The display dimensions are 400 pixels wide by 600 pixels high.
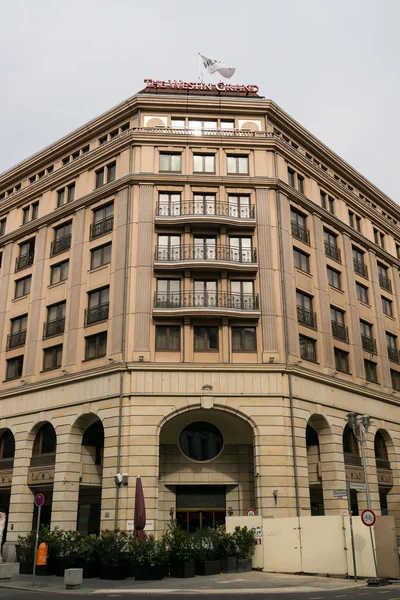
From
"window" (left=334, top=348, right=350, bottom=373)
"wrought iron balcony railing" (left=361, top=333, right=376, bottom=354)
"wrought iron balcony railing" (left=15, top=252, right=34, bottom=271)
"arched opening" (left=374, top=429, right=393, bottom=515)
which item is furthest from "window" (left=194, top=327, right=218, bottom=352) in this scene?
"wrought iron balcony railing" (left=15, top=252, right=34, bottom=271)

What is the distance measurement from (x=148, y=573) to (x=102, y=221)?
71.2 ft

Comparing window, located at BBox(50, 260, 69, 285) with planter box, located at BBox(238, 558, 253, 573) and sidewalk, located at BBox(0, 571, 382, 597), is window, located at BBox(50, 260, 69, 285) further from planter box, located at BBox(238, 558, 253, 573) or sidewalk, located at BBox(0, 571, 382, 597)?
planter box, located at BBox(238, 558, 253, 573)

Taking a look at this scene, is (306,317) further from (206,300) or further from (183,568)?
(183,568)

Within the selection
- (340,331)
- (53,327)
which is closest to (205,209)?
(340,331)

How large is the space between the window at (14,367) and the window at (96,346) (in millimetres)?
6860

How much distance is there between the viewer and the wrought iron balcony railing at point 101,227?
121ft

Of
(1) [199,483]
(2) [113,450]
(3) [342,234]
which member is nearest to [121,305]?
(2) [113,450]

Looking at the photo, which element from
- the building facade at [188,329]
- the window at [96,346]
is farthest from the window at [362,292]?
the window at [96,346]

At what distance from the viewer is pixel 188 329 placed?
32.9 metres

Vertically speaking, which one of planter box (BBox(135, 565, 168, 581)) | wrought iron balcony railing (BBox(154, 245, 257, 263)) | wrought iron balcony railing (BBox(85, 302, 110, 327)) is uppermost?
wrought iron balcony railing (BBox(154, 245, 257, 263))

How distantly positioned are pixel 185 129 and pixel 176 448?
2033cm

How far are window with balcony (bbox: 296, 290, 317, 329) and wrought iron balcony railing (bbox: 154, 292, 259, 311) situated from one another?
11.2 ft

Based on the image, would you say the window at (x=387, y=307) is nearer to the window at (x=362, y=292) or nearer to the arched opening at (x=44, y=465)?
the window at (x=362, y=292)

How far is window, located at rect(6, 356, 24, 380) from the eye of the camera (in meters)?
39.3
